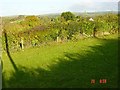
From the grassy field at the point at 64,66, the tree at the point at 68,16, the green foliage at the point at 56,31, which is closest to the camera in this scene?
the grassy field at the point at 64,66

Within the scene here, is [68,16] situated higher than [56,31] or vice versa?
[68,16]

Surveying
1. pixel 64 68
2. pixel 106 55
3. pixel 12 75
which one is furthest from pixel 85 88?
pixel 106 55

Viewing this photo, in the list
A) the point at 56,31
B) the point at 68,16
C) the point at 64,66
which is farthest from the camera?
the point at 68,16

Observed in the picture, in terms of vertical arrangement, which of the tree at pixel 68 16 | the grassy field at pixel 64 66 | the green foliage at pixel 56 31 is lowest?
the grassy field at pixel 64 66

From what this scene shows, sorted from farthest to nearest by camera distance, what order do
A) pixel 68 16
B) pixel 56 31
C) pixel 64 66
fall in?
pixel 68 16 < pixel 56 31 < pixel 64 66

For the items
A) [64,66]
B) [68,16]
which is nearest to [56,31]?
[64,66]

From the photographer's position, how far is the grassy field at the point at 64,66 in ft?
34.6

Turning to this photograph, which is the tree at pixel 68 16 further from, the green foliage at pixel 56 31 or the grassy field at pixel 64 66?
the grassy field at pixel 64 66

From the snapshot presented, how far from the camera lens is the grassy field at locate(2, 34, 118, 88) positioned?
415 inches

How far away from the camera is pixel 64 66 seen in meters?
12.8

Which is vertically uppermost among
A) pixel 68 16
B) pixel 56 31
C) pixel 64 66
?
pixel 68 16

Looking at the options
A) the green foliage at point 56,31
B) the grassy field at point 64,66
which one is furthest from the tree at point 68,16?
→ the grassy field at point 64,66

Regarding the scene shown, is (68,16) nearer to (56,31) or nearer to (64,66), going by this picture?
(56,31)

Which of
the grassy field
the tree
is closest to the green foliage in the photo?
the grassy field
